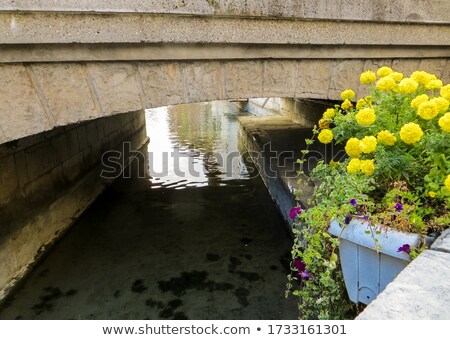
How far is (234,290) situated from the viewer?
151 inches

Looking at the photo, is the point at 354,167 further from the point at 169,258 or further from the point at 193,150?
the point at 193,150

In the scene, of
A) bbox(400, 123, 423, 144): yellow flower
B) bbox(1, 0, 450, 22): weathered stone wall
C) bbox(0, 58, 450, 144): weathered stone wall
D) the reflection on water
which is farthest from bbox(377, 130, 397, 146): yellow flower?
the reflection on water

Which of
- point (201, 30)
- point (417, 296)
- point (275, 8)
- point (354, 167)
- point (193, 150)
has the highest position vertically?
point (275, 8)

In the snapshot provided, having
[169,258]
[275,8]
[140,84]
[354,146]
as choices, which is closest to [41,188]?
[169,258]

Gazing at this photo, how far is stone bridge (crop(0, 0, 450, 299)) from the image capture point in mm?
2590

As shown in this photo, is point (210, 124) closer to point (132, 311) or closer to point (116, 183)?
point (116, 183)

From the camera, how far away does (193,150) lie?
35.2ft

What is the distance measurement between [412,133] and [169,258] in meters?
3.65

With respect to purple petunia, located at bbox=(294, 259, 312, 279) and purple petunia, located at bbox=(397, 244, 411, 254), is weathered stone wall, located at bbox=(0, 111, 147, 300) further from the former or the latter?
purple petunia, located at bbox=(397, 244, 411, 254)

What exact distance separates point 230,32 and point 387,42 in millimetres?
1827

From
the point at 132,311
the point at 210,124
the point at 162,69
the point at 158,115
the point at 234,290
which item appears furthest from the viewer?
the point at 158,115

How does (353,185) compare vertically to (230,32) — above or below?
below

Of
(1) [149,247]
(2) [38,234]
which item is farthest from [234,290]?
(2) [38,234]

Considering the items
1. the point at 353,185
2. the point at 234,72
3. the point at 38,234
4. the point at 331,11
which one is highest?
the point at 331,11
